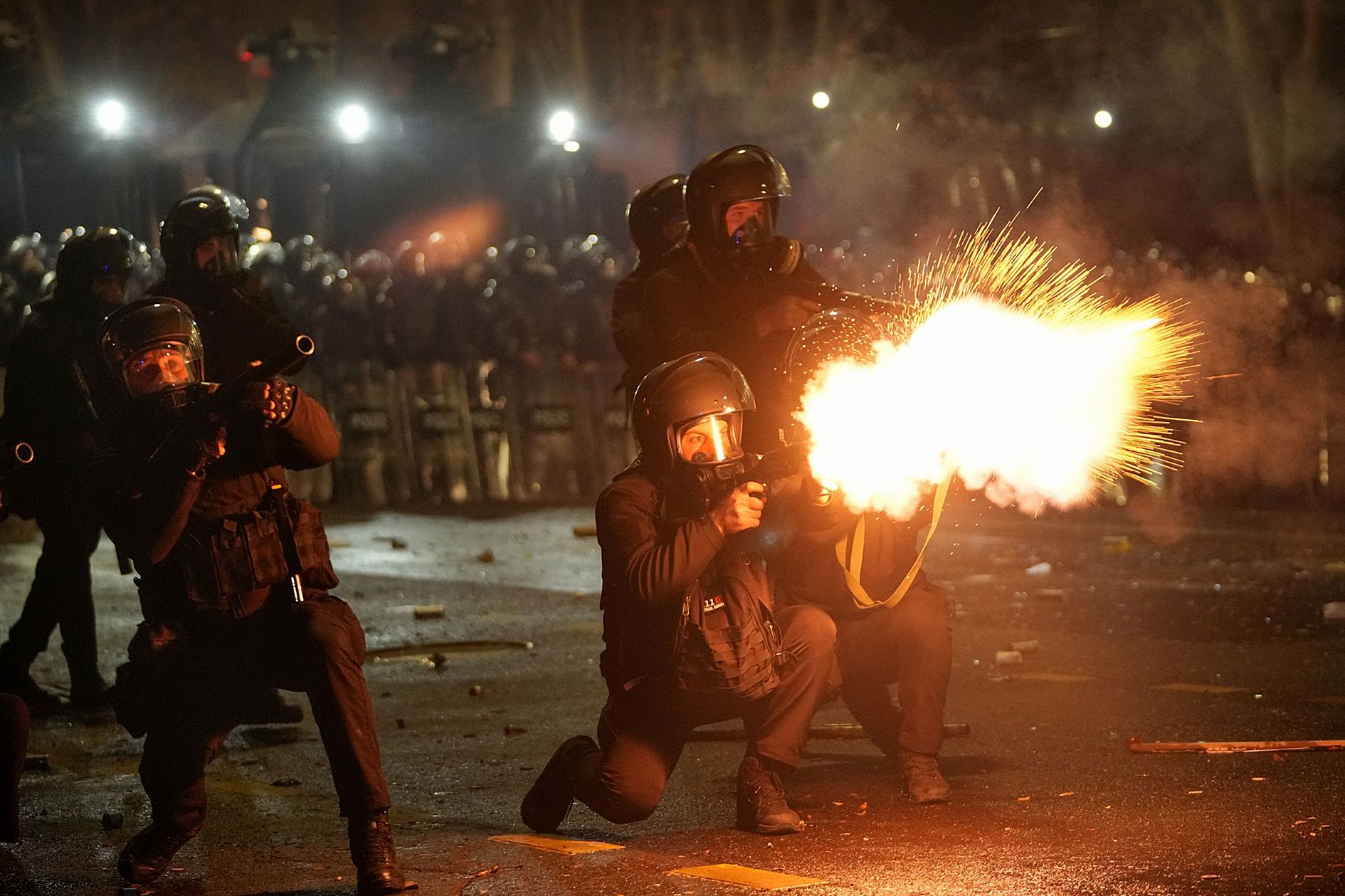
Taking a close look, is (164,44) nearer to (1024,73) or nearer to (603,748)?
(1024,73)

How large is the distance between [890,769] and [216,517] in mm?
2610

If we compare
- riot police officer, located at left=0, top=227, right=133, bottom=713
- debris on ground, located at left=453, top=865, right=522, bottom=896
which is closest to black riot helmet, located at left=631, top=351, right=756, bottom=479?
debris on ground, located at left=453, top=865, right=522, bottom=896

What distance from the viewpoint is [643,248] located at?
8.66 meters

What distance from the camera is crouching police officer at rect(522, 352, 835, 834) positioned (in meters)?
5.76

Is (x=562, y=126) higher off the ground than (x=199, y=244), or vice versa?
(x=562, y=126)

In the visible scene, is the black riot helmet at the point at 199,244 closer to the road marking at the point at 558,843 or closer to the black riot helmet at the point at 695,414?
the black riot helmet at the point at 695,414

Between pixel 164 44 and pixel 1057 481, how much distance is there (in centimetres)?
2314

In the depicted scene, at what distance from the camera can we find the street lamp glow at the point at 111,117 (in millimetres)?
27047

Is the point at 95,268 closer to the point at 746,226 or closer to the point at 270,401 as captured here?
the point at 746,226

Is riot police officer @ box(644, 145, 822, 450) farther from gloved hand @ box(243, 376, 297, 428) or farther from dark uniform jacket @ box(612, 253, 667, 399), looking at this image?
gloved hand @ box(243, 376, 297, 428)

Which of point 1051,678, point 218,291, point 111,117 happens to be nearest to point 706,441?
point 218,291

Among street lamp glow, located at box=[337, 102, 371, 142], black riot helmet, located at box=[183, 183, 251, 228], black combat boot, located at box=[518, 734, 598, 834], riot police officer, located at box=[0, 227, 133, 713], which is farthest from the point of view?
street lamp glow, located at box=[337, 102, 371, 142]

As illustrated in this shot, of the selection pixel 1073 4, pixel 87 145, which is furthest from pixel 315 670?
pixel 87 145

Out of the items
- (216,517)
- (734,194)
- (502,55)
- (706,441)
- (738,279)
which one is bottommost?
(216,517)
